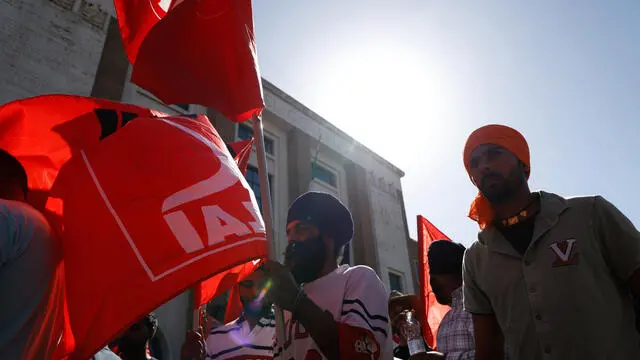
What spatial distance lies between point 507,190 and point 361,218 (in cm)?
1556

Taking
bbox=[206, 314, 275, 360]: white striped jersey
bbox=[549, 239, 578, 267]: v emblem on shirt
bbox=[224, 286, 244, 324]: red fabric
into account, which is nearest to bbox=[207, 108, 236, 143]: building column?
bbox=[224, 286, 244, 324]: red fabric

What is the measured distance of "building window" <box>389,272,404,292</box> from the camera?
1728 cm

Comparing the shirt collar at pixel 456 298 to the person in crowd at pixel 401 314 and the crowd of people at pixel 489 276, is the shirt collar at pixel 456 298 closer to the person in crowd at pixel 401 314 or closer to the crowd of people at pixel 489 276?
the crowd of people at pixel 489 276

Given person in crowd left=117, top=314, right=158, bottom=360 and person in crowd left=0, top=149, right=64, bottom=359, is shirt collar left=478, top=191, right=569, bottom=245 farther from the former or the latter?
person in crowd left=117, top=314, right=158, bottom=360

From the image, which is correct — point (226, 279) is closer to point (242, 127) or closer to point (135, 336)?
point (135, 336)

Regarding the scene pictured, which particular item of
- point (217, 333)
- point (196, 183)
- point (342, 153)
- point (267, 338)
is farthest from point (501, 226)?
point (342, 153)

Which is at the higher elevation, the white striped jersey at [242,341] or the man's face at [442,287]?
the man's face at [442,287]

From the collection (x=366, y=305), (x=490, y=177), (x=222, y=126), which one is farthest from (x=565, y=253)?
(x=222, y=126)

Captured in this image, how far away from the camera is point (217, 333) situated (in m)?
3.10

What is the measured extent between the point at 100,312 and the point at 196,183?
62 cm

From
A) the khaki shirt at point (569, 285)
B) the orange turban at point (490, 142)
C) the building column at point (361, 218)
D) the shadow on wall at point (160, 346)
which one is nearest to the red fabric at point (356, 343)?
the khaki shirt at point (569, 285)

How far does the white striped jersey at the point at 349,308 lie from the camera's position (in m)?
1.66

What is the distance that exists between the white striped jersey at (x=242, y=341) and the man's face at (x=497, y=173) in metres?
1.84

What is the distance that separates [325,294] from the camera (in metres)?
1.82
